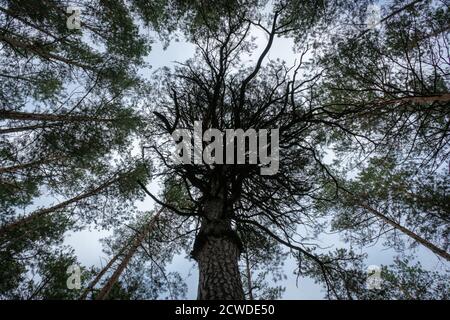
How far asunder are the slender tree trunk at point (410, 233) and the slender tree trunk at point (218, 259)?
19.3 ft

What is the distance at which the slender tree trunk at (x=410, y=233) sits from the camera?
7000 millimetres

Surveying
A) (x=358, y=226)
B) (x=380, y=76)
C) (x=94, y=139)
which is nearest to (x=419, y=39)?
(x=380, y=76)

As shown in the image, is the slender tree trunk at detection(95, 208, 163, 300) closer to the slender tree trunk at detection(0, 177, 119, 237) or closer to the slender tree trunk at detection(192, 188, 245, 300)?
the slender tree trunk at detection(0, 177, 119, 237)

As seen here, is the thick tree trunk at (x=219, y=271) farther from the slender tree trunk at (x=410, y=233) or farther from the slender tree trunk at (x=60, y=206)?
the slender tree trunk at (x=410, y=233)

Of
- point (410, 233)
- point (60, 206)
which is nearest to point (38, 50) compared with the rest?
point (60, 206)

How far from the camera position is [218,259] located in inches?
130

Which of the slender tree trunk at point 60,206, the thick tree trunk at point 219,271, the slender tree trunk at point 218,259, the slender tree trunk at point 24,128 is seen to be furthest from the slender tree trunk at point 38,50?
the thick tree trunk at point 219,271

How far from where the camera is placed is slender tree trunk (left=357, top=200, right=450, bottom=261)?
23.0 feet

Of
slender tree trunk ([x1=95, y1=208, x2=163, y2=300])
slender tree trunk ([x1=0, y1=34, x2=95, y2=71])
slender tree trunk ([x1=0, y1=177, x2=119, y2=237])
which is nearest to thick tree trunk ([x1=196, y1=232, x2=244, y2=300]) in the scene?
slender tree trunk ([x1=95, y1=208, x2=163, y2=300])

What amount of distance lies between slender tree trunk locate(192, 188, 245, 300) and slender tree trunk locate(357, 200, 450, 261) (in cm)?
589

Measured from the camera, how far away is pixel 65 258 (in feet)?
21.9

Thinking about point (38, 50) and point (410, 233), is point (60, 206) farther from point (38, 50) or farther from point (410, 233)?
point (410, 233)

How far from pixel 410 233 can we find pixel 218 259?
671cm
